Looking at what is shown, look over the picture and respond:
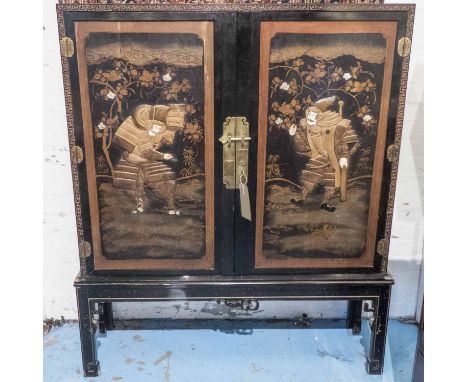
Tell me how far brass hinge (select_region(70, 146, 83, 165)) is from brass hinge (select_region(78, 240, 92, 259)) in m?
0.36

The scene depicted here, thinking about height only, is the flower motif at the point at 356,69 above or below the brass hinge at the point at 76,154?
above

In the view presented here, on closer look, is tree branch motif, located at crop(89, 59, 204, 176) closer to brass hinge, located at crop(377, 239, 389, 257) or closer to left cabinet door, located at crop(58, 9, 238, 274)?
left cabinet door, located at crop(58, 9, 238, 274)

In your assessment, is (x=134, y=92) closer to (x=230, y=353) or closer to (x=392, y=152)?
(x=392, y=152)

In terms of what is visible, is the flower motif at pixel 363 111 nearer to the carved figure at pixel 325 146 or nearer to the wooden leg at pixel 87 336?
the carved figure at pixel 325 146

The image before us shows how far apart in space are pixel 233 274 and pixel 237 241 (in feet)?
0.54

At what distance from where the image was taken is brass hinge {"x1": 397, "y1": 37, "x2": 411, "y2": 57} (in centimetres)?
180

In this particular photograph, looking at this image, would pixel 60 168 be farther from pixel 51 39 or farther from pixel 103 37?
pixel 103 37

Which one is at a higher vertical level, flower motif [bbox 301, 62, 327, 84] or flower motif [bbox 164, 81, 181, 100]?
flower motif [bbox 301, 62, 327, 84]

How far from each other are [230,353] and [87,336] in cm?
73

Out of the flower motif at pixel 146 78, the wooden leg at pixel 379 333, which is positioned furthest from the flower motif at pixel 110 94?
the wooden leg at pixel 379 333

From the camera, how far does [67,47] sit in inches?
70.2

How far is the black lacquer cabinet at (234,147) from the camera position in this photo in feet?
5.82

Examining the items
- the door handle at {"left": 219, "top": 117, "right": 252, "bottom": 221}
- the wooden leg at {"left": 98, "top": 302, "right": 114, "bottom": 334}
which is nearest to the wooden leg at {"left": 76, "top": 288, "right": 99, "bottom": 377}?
the wooden leg at {"left": 98, "top": 302, "right": 114, "bottom": 334}

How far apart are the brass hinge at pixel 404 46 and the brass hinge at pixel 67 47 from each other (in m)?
1.26
